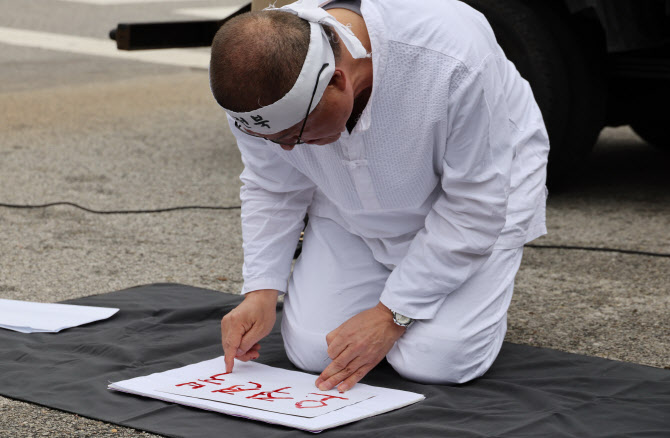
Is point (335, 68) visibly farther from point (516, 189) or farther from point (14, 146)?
point (14, 146)

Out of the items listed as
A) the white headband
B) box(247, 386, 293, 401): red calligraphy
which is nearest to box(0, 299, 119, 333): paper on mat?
box(247, 386, 293, 401): red calligraphy

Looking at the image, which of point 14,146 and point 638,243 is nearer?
point 638,243

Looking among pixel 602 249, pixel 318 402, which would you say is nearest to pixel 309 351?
pixel 318 402

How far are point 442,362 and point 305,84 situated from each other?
697 mm

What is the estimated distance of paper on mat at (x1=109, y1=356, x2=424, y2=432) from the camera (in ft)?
6.00

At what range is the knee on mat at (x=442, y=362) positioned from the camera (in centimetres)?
205

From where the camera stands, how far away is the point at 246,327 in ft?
6.89

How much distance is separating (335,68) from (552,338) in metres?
1.04

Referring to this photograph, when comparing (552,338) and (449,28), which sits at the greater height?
(449,28)

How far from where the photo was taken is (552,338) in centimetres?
243

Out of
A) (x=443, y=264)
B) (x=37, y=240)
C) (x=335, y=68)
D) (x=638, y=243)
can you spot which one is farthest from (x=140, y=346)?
(x=638, y=243)

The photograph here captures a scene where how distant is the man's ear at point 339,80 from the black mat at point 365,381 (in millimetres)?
602

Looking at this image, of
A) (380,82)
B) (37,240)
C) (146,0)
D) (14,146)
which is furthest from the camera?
(146,0)

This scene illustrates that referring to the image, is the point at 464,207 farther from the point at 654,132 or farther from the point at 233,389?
the point at 654,132
